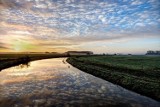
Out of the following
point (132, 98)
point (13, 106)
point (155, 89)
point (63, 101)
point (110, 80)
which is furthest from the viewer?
point (110, 80)

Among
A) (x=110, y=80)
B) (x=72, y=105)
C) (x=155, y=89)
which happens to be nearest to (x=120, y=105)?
(x=72, y=105)

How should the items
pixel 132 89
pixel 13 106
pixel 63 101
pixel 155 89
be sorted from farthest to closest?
pixel 132 89 < pixel 155 89 < pixel 63 101 < pixel 13 106

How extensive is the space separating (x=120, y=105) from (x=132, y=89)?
7356 millimetres

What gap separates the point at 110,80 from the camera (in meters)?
30.4

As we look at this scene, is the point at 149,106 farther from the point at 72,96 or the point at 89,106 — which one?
the point at 72,96

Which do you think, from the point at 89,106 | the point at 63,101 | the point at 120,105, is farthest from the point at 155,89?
the point at 63,101

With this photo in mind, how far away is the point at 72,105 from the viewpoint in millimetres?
16469

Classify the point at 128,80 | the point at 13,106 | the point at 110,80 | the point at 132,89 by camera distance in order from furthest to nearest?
the point at 110,80 → the point at 128,80 → the point at 132,89 → the point at 13,106

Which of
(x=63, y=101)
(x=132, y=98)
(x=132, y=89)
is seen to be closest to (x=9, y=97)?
(x=63, y=101)

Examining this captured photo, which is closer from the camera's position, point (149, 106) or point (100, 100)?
point (149, 106)

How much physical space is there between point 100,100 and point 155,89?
7184 millimetres

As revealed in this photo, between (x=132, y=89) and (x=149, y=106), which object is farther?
(x=132, y=89)

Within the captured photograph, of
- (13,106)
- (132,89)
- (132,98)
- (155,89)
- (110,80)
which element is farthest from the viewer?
(110,80)

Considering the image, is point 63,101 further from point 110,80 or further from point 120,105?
point 110,80
